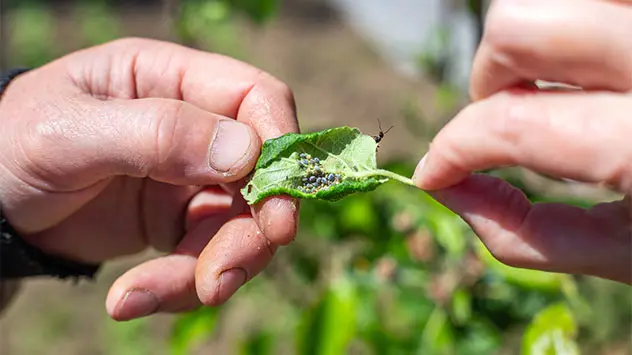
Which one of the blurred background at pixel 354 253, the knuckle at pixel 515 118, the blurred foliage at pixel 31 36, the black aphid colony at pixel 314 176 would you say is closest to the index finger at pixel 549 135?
the knuckle at pixel 515 118

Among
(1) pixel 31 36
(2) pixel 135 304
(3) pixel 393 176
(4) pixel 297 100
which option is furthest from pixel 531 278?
(1) pixel 31 36

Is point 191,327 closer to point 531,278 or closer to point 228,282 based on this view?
point 228,282

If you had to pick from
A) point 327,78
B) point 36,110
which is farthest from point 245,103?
point 327,78

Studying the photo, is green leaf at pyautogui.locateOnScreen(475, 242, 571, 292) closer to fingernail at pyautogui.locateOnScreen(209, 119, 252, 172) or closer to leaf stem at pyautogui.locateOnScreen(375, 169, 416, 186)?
leaf stem at pyautogui.locateOnScreen(375, 169, 416, 186)

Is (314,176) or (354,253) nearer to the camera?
(314,176)

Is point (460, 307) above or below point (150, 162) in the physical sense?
below

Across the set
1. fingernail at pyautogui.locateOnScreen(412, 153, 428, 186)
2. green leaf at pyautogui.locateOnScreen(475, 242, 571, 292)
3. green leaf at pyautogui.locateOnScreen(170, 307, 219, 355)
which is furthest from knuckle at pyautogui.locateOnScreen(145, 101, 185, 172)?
green leaf at pyautogui.locateOnScreen(475, 242, 571, 292)

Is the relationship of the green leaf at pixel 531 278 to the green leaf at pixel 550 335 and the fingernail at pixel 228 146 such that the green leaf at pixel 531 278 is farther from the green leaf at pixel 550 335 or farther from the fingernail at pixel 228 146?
the fingernail at pixel 228 146

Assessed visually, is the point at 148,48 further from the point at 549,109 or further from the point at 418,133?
the point at 418,133

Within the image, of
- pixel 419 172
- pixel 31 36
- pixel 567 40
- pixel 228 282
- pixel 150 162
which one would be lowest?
pixel 31 36
